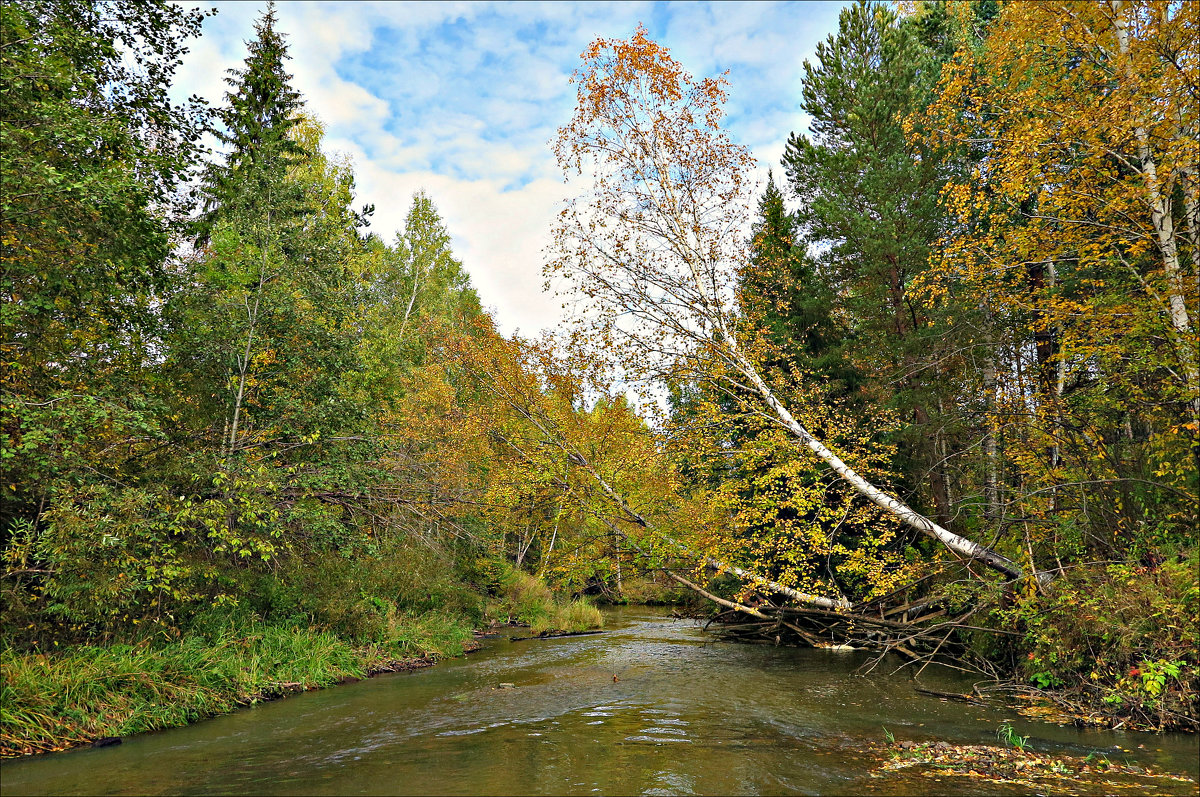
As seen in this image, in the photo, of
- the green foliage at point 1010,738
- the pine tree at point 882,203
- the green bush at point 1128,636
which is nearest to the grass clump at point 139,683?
the green foliage at point 1010,738

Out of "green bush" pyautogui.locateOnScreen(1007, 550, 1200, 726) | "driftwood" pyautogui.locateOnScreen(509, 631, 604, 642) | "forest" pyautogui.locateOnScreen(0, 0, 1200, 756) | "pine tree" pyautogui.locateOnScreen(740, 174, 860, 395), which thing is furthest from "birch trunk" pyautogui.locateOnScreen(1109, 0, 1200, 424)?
"driftwood" pyautogui.locateOnScreen(509, 631, 604, 642)

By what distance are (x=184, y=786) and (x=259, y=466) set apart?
7.25 meters

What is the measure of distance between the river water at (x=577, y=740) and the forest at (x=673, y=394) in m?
1.22

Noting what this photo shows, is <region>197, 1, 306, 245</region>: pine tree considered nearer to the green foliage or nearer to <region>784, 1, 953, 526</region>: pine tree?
<region>784, 1, 953, 526</region>: pine tree

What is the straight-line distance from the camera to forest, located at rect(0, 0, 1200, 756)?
9844mm

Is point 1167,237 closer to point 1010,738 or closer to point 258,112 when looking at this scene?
point 1010,738

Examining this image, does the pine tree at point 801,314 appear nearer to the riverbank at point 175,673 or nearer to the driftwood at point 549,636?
the driftwood at point 549,636

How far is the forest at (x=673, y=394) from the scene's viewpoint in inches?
388

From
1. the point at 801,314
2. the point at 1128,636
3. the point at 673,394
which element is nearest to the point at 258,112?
the point at 673,394

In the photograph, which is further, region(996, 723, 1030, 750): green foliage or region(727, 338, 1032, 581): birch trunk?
region(727, 338, 1032, 581): birch trunk

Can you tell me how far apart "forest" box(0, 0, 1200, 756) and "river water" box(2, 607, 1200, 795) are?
1222 millimetres

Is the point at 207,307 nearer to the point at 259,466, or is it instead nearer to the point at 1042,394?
the point at 259,466

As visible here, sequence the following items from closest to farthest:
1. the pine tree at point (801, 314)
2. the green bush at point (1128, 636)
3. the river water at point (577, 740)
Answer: the river water at point (577, 740), the green bush at point (1128, 636), the pine tree at point (801, 314)

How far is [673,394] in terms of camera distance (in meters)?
16.4
